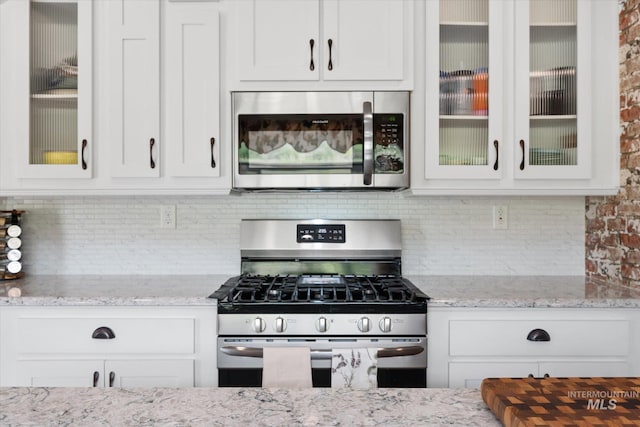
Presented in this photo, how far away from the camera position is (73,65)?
2271 millimetres

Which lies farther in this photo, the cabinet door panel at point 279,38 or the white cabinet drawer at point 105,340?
the cabinet door panel at point 279,38


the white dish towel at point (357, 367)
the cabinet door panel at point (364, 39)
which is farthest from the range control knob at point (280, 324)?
the cabinet door panel at point (364, 39)

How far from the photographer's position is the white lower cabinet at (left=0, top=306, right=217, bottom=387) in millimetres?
1967

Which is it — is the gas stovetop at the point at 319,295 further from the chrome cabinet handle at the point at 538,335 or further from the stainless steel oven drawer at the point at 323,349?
the chrome cabinet handle at the point at 538,335

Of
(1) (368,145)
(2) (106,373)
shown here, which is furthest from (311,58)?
(2) (106,373)

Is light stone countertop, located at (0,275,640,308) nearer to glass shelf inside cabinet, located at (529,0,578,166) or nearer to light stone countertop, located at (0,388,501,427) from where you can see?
glass shelf inside cabinet, located at (529,0,578,166)

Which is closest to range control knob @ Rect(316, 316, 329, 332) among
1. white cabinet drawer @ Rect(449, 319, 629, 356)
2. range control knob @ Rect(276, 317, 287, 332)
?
range control knob @ Rect(276, 317, 287, 332)

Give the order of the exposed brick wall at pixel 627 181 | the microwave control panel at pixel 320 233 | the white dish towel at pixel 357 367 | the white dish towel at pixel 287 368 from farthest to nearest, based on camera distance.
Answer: the microwave control panel at pixel 320 233 → the exposed brick wall at pixel 627 181 → the white dish towel at pixel 287 368 → the white dish towel at pixel 357 367

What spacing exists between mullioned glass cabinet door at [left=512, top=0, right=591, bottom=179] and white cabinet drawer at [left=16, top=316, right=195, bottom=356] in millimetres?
1678

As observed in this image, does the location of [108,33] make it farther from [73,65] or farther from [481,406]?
[481,406]

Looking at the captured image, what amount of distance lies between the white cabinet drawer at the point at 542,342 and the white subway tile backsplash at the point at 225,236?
649 millimetres

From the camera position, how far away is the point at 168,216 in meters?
2.61

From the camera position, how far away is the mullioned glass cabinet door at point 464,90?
224cm

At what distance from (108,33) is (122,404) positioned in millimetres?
1889
